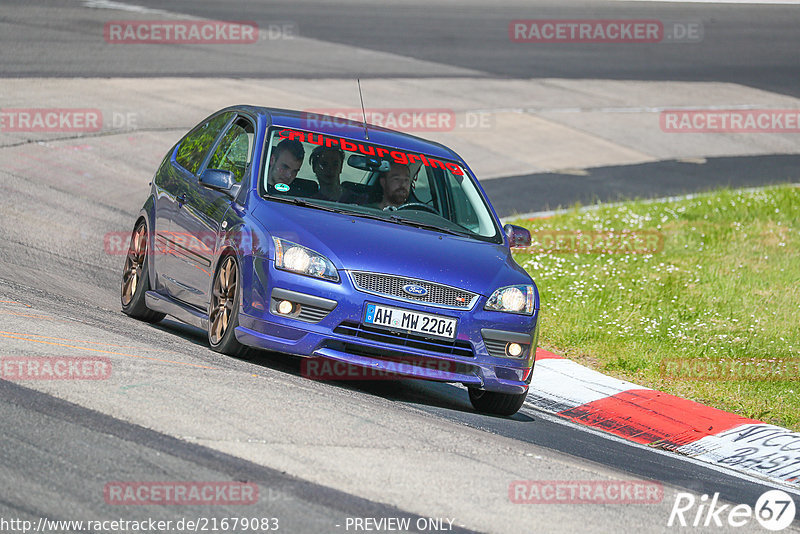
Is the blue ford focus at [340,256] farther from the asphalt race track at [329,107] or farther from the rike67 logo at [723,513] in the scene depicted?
the rike67 logo at [723,513]

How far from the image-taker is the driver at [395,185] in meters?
8.51

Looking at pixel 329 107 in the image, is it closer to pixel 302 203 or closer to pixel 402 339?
pixel 302 203

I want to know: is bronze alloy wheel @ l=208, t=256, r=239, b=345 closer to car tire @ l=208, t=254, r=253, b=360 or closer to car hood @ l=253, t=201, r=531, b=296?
car tire @ l=208, t=254, r=253, b=360

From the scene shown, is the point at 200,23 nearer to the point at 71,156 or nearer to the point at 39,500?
the point at 71,156

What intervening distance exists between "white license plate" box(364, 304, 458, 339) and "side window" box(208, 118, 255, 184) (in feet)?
5.27

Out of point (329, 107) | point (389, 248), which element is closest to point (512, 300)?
point (389, 248)

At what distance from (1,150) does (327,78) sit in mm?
8782

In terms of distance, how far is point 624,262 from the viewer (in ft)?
43.9

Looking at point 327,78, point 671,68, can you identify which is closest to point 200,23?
point 327,78

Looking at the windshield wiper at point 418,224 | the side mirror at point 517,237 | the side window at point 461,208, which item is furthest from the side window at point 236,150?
the side mirror at point 517,237

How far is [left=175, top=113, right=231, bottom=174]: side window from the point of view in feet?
30.3

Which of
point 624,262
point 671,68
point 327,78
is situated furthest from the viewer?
point 671,68

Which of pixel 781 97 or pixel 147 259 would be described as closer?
pixel 147 259

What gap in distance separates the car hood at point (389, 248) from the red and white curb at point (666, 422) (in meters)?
1.26
